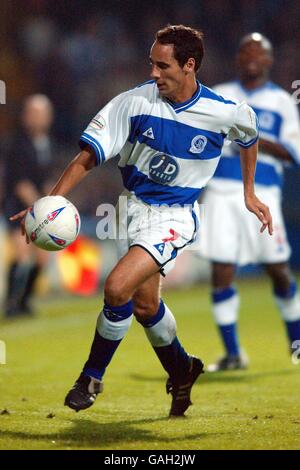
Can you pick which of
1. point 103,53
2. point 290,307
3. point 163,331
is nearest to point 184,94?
point 163,331

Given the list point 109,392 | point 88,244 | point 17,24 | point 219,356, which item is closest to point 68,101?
point 17,24

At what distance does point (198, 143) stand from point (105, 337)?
1.17 meters

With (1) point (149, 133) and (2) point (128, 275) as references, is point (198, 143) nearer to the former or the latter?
(1) point (149, 133)

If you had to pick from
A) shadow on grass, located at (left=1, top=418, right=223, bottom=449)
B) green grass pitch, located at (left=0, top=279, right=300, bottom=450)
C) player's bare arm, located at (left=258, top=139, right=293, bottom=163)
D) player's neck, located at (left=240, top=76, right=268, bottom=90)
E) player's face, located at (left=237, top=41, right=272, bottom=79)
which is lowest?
shadow on grass, located at (left=1, top=418, right=223, bottom=449)

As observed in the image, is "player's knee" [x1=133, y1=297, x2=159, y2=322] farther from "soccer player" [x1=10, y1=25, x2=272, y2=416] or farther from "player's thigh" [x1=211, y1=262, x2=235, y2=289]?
"player's thigh" [x1=211, y1=262, x2=235, y2=289]

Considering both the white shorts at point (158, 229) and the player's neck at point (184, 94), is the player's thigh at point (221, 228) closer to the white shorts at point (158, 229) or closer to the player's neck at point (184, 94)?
the white shorts at point (158, 229)

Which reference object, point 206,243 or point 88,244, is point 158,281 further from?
point 88,244

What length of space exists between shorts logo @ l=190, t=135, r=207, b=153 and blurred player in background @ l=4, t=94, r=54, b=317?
6208 millimetres

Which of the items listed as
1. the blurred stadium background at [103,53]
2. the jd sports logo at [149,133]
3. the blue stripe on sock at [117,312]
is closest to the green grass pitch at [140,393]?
the blue stripe on sock at [117,312]

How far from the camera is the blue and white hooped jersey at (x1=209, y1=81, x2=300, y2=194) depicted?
856 cm

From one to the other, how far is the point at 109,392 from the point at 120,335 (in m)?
1.65

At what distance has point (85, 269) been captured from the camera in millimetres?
13445

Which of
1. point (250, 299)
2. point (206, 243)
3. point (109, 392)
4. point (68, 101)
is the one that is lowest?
point (109, 392)

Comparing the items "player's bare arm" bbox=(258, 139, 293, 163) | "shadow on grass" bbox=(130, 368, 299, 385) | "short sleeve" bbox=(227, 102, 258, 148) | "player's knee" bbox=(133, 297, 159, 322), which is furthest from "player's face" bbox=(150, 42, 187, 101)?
"shadow on grass" bbox=(130, 368, 299, 385)
